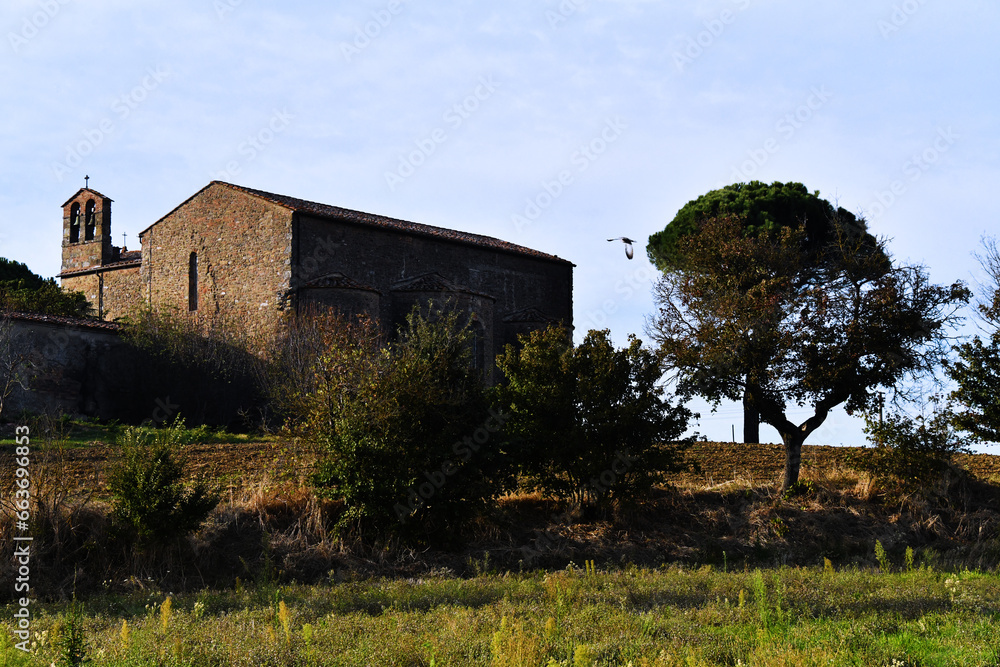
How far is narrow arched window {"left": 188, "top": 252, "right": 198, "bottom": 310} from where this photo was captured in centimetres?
3203

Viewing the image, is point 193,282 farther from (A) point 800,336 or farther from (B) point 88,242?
(A) point 800,336

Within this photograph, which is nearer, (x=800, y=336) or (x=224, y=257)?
(x=800, y=336)

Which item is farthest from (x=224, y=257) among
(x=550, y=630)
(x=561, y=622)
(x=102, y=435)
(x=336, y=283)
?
(x=550, y=630)

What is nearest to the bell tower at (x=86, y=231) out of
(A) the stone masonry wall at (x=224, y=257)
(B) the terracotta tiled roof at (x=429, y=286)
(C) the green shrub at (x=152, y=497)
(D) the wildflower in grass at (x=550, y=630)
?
(A) the stone masonry wall at (x=224, y=257)

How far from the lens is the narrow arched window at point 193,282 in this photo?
3203 cm

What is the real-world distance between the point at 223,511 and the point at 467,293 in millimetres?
17979

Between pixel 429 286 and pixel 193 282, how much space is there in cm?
915

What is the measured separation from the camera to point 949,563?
12.8 m

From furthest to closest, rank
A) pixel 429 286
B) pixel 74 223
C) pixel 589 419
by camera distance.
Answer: pixel 74 223, pixel 429 286, pixel 589 419

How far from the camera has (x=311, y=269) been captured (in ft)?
95.7

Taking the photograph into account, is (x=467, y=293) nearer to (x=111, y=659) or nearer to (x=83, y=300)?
(x=83, y=300)

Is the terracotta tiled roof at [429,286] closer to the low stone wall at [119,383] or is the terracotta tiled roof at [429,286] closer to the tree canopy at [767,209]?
the low stone wall at [119,383]

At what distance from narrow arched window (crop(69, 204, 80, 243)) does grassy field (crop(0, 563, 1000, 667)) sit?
3340cm

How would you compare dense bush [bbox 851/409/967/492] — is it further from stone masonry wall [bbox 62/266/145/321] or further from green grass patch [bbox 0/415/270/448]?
stone masonry wall [bbox 62/266/145/321]
